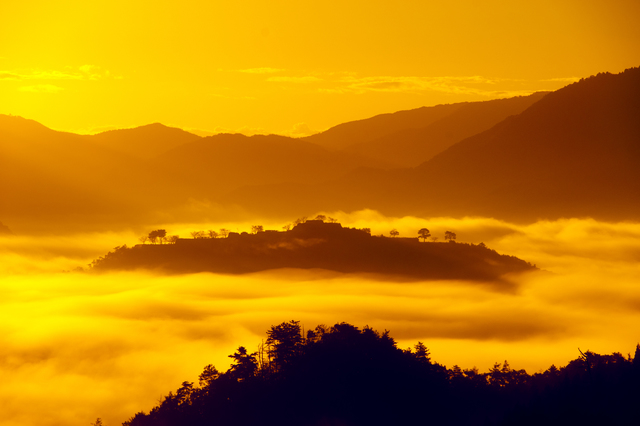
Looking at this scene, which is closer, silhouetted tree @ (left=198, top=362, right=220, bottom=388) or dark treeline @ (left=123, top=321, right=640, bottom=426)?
dark treeline @ (left=123, top=321, right=640, bottom=426)

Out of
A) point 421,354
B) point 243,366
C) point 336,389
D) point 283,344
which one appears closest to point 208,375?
point 243,366

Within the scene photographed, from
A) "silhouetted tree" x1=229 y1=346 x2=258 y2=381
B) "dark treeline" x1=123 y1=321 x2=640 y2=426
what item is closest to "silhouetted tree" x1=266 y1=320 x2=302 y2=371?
Answer: "dark treeline" x1=123 y1=321 x2=640 y2=426

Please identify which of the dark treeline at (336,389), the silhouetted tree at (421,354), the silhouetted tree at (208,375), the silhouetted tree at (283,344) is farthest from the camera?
the silhouetted tree at (283,344)

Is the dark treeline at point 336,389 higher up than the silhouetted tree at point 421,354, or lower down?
lower down

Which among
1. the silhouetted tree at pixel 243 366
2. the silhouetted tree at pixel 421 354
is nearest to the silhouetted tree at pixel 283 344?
the silhouetted tree at pixel 243 366

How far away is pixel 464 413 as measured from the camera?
78.2m

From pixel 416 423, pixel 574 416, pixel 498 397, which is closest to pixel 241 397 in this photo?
pixel 416 423

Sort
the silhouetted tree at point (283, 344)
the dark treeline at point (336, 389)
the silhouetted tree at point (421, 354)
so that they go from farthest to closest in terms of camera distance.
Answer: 1. the silhouetted tree at point (283, 344)
2. the silhouetted tree at point (421, 354)
3. the dark treeline at point (336, 389)

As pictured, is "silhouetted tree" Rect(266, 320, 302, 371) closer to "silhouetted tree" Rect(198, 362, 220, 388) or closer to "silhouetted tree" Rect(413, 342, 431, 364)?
"silhouetted tree" Rect(198, 362, 220, 388)

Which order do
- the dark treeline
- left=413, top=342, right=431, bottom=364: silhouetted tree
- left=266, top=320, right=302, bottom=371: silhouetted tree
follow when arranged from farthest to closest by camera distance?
left=266, top=320, right=302, bottom=371: silhouetted tree → left=413, top=342, right=431, bottom=364: silhouetted tree → the dark treeline

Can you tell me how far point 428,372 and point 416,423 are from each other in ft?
36.6

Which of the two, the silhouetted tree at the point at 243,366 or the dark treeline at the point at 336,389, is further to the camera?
the silhouetted tree at the point at 243,366

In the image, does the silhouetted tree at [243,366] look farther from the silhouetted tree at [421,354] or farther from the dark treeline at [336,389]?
the silhouetted tree at [421,354]

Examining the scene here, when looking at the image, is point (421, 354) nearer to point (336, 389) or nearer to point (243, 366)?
point (336, 389)
